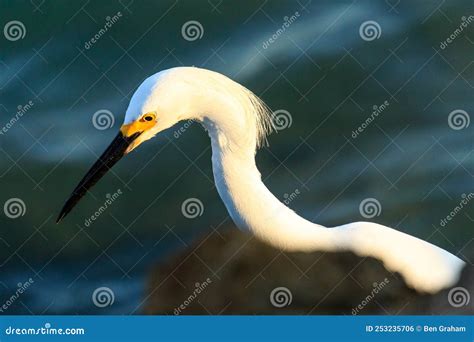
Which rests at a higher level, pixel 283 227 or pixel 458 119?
pixel 458 119

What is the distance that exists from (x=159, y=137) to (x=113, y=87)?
30cm

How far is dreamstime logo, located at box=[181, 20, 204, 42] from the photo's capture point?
14.3ft

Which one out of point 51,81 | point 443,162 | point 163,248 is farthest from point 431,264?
point 51,81
